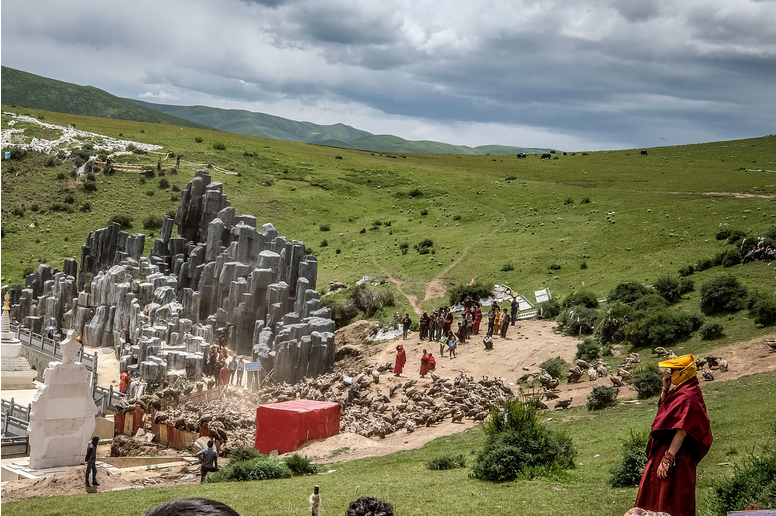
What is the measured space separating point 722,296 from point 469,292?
1496cm

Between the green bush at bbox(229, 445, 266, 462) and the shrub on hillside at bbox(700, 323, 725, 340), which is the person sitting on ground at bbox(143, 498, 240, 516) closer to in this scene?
the green bush at bbox(229, 445, 266, 462)

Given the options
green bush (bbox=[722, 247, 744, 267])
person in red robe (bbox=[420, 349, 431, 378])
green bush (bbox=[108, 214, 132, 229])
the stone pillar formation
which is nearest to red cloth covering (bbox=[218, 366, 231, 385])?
the stone pillar formation

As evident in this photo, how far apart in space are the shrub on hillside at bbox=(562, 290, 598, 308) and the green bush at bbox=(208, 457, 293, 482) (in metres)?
22.5

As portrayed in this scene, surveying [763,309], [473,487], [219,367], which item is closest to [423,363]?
[219,367]

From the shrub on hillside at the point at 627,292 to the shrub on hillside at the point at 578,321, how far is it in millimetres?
1945

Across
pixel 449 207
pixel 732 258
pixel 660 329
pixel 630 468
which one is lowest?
pixel 630 468

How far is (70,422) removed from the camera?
1997 centimetres

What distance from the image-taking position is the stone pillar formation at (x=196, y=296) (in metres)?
32.5

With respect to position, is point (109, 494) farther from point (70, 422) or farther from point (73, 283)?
point (73, 283)

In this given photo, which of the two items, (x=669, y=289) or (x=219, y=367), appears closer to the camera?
(x=219, y=367)

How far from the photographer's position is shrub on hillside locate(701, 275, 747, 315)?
28.8 meters

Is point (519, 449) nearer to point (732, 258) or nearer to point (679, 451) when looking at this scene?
point (679, 451)

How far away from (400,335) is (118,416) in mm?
15659

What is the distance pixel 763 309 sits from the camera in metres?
26.2
